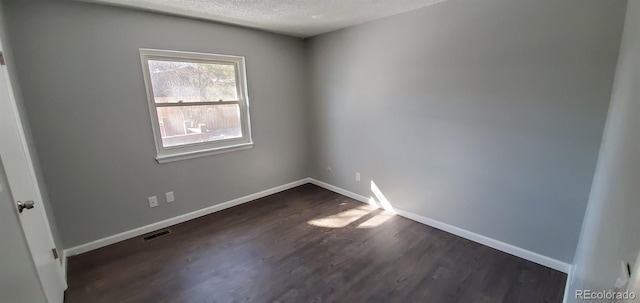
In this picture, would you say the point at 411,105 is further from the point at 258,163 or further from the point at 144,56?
the point at 144,56

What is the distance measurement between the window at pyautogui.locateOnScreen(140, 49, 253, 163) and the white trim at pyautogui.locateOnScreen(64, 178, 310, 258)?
2.37 ft

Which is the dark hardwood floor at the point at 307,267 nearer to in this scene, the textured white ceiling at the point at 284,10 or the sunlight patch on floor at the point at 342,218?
the sunlight patch on floor at the point at 342,218

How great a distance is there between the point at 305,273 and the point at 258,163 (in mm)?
1932

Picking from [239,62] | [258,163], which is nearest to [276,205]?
[258,163]

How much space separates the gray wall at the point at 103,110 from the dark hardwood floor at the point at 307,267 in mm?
401

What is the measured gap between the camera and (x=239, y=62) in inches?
132

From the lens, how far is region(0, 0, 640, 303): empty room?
179cm

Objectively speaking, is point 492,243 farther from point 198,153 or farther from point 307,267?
point 198,153

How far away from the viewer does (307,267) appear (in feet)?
7.32

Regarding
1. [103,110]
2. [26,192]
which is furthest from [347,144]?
[26,192]

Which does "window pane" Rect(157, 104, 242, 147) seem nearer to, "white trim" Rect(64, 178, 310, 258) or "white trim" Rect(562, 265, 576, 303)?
"white trim" Rect(64, 178, 310, 258)

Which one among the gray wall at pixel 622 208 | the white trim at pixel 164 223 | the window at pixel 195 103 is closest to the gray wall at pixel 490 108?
the gray wall at pixel 622 208

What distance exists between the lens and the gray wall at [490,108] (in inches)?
73.4

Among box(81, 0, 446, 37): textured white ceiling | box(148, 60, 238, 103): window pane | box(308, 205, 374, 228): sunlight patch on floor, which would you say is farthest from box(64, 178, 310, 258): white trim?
box(81, 0, 446, 37): textured white ceiling
